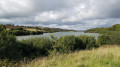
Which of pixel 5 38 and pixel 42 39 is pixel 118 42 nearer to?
pixel 42 39

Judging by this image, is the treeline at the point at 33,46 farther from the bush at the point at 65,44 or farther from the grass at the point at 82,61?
the grass at the point at 82,61

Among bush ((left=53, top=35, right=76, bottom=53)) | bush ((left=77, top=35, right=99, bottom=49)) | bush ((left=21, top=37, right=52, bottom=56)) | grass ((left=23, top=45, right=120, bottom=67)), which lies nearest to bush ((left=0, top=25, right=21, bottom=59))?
bush ((left=21, top=37, right=52, bottom=56))

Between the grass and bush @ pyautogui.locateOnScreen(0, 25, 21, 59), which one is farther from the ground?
bush @ pyautogui.locateOnScreen(0, 25, 21, 59)

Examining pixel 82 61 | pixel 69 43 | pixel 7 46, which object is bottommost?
pixel 82 61

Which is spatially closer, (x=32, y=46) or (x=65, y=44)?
(x=32, y=46)

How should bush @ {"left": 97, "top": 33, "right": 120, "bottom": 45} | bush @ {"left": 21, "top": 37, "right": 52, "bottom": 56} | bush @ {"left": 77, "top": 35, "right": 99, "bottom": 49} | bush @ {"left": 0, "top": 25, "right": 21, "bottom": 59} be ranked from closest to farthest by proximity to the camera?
bush @ {"left": 0, "top": 25, "right": 21, "bottom": 59} < bush @ {"left": 21, "top": 37, "right": 52, "bottom": 56} < bush @ {"left": 77, "top": 35, "right": 99, "bottom": 49} < bush @ {"left": 97, "top": 33, "right": 120, "bottom": 45}

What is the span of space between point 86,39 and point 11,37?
926cm

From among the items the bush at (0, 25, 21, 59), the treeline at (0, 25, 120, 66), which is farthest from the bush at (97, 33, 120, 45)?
the bush at (0, 25, 21, 59)

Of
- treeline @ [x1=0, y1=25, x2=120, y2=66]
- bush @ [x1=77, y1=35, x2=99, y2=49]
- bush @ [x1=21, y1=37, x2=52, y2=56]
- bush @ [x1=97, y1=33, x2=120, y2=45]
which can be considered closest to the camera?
treeline @ [x1=0, y1=25, x2=120, y2=66]

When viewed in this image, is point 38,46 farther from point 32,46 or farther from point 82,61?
point 82,61

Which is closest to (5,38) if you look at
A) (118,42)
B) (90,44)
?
(90,44)

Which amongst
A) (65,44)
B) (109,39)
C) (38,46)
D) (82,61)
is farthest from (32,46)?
(109,39)

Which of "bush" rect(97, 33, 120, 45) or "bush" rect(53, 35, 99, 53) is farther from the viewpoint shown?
"bush" rect(97, 33, 120, 45)

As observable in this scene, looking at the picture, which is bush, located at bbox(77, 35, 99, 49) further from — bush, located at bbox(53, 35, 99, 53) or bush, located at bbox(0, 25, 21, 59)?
bush, located at bbox(0, 25, 21, 59)
